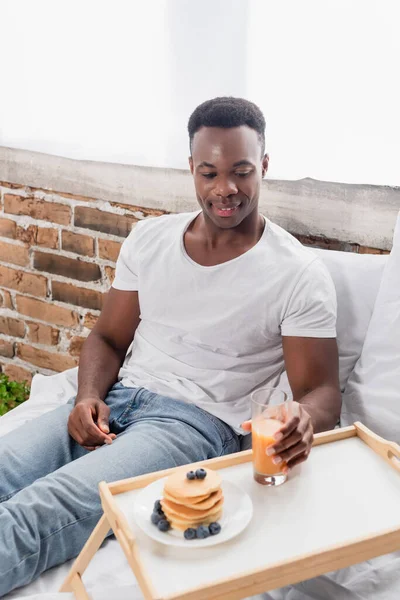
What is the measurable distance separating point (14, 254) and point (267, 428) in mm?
1628

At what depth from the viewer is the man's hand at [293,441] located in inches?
43.6

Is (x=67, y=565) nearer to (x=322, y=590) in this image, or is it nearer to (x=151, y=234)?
(x=322, y=590)

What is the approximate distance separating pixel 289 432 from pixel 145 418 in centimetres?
50

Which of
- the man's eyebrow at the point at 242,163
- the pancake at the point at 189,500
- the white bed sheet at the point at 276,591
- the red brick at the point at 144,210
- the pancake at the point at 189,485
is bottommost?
the white bed sheet at the point at 276,591

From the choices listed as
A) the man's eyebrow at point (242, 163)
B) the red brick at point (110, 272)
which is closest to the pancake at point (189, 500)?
the man's eyebrow at point (242, 163)

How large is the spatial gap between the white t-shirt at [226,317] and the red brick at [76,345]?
31.0 inches

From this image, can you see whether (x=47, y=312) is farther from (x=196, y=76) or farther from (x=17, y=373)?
(x=196, y=76)

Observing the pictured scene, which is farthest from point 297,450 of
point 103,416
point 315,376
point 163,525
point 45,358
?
point 45,358

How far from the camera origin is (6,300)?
2.62 m

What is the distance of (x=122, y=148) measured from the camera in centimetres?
215

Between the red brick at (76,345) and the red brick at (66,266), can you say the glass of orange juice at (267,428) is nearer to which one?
the red brick at (66,266)

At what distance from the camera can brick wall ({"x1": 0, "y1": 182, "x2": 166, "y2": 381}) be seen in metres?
2.29

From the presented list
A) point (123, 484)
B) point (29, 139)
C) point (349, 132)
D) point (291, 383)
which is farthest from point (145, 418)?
point (29, 139)

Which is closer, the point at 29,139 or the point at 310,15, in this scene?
the point at 310,15
